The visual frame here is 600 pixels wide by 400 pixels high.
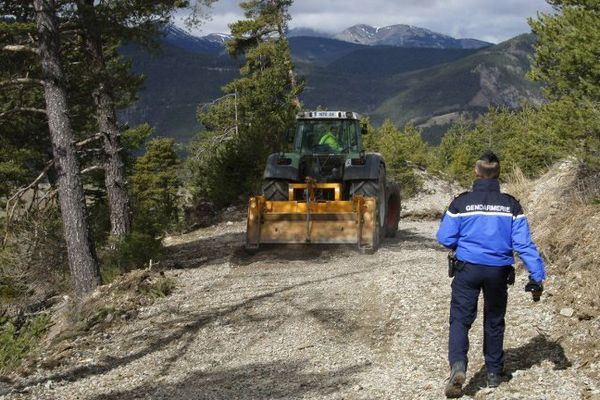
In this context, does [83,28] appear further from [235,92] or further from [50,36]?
[235,92]

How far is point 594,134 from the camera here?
556 inches

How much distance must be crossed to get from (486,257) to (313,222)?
720 cm

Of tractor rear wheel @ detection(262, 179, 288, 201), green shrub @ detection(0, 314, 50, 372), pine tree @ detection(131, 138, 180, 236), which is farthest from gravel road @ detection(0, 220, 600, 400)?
pine tree @ detection(131, 138, 180, 236)

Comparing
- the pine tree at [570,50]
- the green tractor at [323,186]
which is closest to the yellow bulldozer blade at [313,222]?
the green tractor at [323,186]

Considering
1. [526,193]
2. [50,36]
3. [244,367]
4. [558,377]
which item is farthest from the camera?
[526,193]

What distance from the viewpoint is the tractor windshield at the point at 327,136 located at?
14.0 m

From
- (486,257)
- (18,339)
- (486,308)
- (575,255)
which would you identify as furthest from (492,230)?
(18,339)

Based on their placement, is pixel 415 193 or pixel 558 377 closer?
pixel 558 377

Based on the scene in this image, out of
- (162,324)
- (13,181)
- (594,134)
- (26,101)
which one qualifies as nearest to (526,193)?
(594,134)

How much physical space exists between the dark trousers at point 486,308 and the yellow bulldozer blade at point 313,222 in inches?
262

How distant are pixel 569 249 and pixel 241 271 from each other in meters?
5.52

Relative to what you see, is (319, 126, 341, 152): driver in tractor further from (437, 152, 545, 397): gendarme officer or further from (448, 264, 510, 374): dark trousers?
(448, 264, 510, 374): dark trousers

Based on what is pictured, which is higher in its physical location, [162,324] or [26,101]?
[26,101]

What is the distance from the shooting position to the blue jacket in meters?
5.07
